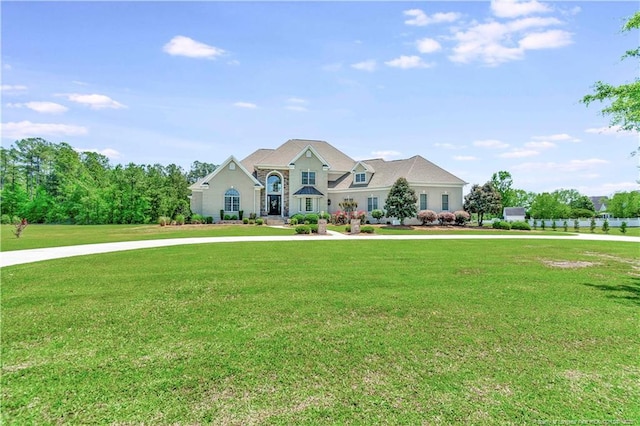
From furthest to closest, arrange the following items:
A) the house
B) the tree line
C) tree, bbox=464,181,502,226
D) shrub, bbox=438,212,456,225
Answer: the tree line → the house → tree, bbox=464,181,502,226 → shrub, bbox=438,212,456,225

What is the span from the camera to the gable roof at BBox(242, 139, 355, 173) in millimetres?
37056

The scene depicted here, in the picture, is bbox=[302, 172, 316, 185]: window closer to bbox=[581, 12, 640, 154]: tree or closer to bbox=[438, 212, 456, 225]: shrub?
bbox=[438, 212, 456, 225]: shrub

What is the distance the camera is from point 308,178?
37156mm

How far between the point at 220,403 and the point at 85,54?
15.8 m

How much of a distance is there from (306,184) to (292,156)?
146 inches

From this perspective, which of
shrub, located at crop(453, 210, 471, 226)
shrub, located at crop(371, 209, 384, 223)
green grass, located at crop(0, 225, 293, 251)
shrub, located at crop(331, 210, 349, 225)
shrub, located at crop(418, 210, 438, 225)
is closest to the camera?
green grass, located at crop(0, 225, 293, 251)

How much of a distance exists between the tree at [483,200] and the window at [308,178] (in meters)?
15.7

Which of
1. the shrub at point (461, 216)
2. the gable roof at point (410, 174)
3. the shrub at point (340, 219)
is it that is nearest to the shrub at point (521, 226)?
the shrub at point (461, 216)

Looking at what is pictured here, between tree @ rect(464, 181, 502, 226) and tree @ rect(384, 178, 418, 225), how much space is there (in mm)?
6906

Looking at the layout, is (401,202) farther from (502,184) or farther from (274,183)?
(502,184)

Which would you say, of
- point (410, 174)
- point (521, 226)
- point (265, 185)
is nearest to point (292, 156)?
point (265, 185)

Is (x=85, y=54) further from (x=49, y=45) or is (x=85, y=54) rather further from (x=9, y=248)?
(x=9, y=248)

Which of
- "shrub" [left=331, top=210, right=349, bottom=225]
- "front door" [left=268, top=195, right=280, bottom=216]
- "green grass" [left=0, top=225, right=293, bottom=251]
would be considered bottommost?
"green grass" [left=0, top=225, right=293, bottom=251]

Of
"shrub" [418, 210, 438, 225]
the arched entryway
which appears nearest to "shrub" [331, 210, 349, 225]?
"shrub" [418, 210, 438, 225]
